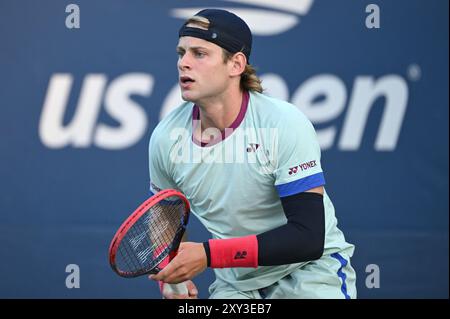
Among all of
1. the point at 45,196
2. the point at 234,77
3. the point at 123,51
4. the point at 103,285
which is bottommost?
the point at 103,285

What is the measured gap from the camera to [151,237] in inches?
136

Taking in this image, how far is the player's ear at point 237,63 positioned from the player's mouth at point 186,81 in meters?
0.20

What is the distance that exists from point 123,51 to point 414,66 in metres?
1.60

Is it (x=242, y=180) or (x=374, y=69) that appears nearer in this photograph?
(x=242, y=180)

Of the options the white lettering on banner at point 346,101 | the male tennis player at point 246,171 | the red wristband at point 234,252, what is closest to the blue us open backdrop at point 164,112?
the white lettering on banner at point 346,101

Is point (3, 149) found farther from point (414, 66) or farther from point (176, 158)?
point (414, 66)

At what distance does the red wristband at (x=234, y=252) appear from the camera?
331 centimetres

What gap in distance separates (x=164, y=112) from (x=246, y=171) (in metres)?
1.68

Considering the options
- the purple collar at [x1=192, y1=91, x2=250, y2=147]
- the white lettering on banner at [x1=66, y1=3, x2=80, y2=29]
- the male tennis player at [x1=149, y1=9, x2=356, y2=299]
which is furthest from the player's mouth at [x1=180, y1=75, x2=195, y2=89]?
the white lettering on banner at [x1=66, y1=3, x2=80, y2=29]

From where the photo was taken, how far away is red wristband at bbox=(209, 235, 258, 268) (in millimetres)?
3311

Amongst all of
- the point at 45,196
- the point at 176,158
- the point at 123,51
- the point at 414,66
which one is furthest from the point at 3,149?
the point at 414,66

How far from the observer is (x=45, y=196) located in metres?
5.12

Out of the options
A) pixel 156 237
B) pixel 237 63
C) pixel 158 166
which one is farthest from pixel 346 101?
pixel 156 237
